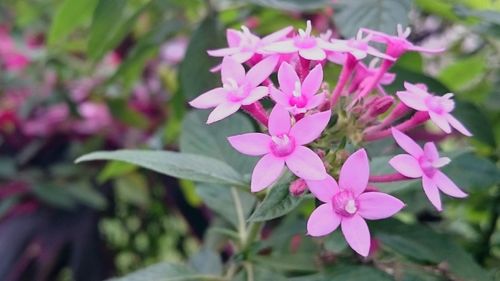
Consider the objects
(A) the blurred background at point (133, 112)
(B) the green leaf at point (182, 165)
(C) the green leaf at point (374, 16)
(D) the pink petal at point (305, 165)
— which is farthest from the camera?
(A) the blurred background at point (133, 112)

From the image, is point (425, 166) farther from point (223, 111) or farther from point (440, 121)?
point (223, 111)

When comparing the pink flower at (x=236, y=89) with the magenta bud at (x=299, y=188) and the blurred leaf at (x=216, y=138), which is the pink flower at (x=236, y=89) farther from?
the blurred leaf at (x=216, y=138)

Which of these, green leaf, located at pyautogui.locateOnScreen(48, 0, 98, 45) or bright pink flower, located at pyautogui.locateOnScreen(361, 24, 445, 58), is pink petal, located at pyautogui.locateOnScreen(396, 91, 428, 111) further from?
green leaf, located at pyautogui.locateOnScreen(48, 0, 98, 45)

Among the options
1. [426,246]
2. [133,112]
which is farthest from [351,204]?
[133,112]

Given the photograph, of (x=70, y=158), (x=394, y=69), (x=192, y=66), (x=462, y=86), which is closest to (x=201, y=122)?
(x=192, y=66)

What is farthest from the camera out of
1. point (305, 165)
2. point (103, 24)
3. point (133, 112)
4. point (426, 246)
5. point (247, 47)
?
point (133, 112)

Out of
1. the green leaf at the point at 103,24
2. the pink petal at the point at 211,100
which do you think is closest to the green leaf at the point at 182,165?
the pink petal at the point at 211,100
